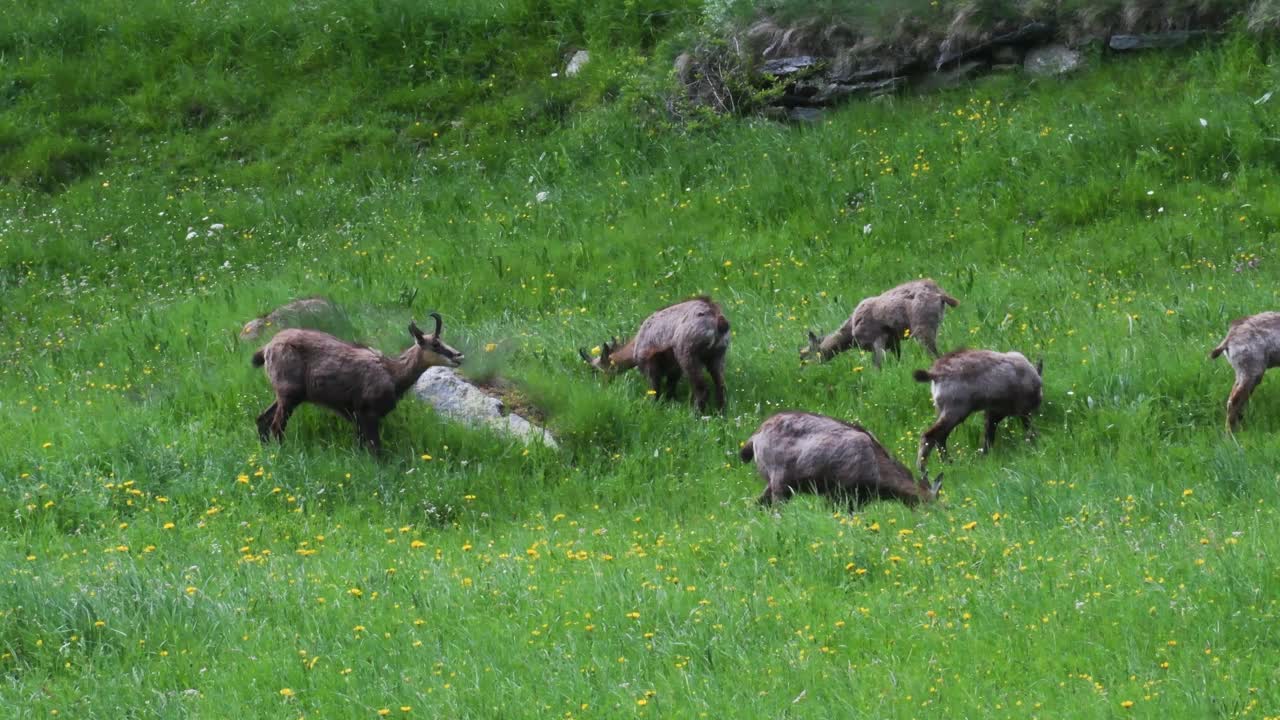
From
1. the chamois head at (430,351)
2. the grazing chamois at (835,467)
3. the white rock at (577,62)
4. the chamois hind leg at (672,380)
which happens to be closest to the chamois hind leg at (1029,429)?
the grazing chamois at (835,467)

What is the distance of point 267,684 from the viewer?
8258mm

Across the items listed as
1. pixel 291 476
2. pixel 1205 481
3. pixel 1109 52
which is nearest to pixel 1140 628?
pixel 1205 481

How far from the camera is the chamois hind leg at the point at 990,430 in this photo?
41.2 feet

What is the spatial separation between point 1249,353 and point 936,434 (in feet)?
8.23

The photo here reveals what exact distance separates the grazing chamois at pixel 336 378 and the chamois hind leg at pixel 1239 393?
257 inches

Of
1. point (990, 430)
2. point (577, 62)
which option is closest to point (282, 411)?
point (990, 430)

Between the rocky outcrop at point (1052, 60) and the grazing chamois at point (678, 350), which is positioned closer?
the grazing chamois at point (678, 350)

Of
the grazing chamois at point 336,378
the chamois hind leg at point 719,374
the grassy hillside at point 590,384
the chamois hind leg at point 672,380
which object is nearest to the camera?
the grassy hillside at point 590,384

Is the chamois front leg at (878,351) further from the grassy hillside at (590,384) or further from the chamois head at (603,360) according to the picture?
the chamois head at (603,360)

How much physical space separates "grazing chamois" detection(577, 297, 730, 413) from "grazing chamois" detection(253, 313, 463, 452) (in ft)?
7.04

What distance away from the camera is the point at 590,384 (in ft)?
47.0

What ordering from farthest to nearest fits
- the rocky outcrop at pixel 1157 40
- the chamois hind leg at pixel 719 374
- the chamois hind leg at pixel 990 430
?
1. the rocky outcrop at pixel 1157 40
2. the chamois hind leg at pixel 719 374
3. the chamois hind leg at pixel 990 430

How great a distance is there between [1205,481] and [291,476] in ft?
23.4

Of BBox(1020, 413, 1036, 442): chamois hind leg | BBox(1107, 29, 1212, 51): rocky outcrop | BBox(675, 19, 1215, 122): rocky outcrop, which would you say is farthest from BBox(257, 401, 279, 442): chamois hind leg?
BBox(1107, 29, 1212, 51): rocky outcrop
